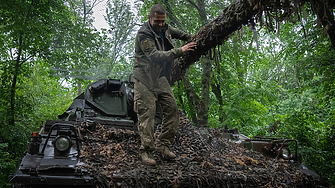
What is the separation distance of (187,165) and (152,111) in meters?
0.79

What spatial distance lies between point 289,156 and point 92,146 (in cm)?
284

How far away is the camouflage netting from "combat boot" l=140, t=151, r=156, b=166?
2.3 inches

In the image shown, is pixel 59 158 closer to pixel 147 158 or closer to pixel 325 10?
pixel 147 158

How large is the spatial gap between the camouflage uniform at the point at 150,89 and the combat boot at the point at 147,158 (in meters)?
0.05

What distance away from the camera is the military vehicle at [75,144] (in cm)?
266

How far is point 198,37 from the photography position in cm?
354

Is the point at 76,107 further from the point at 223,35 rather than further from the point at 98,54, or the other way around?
the point at 98,54

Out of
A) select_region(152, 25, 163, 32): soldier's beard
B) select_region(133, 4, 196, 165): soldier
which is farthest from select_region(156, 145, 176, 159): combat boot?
→ select_region(152, 25, 163, 32): soldier's beard

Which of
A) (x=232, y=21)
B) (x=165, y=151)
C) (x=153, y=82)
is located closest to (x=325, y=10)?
(x=232, y=21)

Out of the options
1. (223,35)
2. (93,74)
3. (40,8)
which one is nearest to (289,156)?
(223,35)

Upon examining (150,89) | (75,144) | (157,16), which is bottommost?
(75,144)

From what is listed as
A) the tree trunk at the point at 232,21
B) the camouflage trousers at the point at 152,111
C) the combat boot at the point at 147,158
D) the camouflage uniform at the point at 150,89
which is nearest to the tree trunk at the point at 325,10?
the tree trunk at the point at 232,21

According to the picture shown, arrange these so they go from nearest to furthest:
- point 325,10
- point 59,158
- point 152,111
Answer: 1. point 325,10
2. point 59,158
3. point 152,111

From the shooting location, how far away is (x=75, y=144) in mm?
3377
